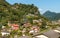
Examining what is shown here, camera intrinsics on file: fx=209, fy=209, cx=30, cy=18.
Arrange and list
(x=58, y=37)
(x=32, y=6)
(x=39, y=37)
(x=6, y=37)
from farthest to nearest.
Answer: (x=32, y=6) < (x=6, y=37) < (x=58, y=37) < (x=39, y=37)

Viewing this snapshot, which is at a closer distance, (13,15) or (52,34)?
(52,34)

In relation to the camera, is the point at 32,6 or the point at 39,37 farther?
the point at 32,6

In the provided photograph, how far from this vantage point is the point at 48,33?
11.0 feet

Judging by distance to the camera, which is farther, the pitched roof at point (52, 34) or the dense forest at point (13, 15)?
the dense forest at point (13, 15)

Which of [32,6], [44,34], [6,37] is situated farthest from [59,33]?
[32,6]

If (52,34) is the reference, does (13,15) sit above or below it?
above

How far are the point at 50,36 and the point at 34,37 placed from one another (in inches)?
10.3

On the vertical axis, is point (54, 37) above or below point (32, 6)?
below

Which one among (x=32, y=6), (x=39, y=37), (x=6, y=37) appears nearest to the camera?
(x=39, y=37)

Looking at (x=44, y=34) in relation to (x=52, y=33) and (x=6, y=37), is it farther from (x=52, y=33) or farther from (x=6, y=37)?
(x=6, y=37)

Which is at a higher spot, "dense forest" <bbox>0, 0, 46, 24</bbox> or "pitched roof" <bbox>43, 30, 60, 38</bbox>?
"dense forest" <bbox>0, 0, 46, 24</bbox>

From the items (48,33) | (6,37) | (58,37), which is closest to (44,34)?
(48,33)

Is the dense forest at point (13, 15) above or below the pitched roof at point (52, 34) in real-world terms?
above

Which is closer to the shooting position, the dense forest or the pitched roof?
the pitched roof
